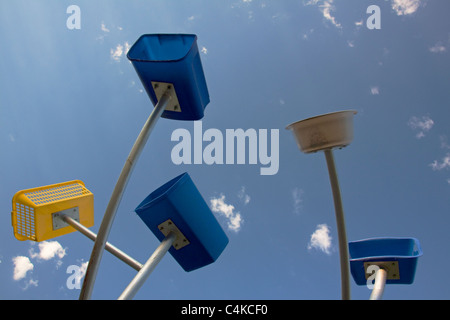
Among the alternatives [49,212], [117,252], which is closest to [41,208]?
[49,212]

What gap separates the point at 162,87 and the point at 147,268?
41.6 inches

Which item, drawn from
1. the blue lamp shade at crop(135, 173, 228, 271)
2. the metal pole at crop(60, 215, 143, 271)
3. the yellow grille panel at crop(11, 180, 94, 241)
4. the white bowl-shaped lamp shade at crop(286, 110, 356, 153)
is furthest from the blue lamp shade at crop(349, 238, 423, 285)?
the yellow grille panel at crop(11, 180, 94, 241)

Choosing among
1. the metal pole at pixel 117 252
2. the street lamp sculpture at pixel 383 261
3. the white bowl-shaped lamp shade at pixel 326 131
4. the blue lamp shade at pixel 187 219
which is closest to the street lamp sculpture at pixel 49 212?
the metal pole at pixel 117 252

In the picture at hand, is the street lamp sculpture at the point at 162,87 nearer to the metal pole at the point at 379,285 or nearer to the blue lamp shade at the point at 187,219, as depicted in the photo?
the blue lamp shade at the point at 187,219

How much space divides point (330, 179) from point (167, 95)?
1065mm

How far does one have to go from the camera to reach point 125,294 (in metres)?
1.68

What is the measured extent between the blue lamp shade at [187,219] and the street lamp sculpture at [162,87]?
37cm

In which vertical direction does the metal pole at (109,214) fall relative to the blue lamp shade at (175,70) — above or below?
below

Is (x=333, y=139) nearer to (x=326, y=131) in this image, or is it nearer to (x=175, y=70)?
(x=326, y=131)

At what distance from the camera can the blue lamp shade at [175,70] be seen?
1893 mm

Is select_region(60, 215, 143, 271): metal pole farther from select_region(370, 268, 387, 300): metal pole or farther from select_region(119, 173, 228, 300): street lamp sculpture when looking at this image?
select_region(370, 268, 387, 300): metal pole

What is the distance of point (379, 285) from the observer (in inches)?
93.0
